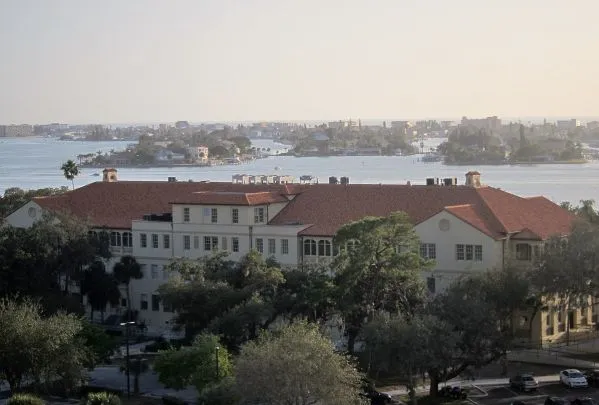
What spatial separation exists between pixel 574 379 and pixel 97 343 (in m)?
16.1

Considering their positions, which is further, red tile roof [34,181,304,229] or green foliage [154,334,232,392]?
red tile roof [34,181,304,229]

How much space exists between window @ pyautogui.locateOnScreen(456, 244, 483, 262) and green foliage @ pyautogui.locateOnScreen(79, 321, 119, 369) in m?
14.0

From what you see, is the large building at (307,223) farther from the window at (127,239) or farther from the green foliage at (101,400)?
the green foliage at (101,400)

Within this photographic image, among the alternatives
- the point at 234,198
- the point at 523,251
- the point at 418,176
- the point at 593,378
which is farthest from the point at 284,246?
the point at 418,176

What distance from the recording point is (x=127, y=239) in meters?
56.3

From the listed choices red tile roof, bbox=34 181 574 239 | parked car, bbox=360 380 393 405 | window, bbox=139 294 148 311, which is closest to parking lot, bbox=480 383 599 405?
parked car, bbox=360 380 393 405

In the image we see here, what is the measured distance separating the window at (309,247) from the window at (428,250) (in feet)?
18.1

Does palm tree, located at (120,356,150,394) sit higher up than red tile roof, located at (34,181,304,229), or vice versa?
red tile roof, located at (34,181,304,229)

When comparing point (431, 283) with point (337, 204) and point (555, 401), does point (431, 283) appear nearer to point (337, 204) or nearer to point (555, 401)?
point (337, 204)

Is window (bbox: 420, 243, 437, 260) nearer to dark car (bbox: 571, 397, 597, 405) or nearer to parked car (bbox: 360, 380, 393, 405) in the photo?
parked car (bbox: 360, 380, 393, 405)

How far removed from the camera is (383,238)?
41.5 m

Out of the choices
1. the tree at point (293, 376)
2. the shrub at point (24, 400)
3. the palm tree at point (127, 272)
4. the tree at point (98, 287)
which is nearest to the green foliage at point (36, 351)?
the shrub at point (24, 400)

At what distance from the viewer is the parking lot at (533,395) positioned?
36.7 m

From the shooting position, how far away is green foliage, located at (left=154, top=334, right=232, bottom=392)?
35.8m
